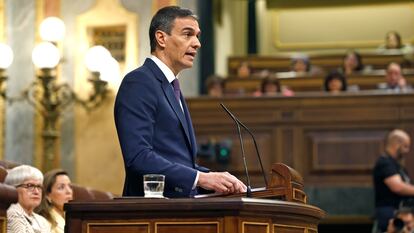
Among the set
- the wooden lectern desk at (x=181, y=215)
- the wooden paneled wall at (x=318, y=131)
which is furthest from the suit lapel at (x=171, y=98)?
the wooden paneled wall at (x=318, y=131)

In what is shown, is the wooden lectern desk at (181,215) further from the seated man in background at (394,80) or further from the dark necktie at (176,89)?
the seated man in background at (394,80)

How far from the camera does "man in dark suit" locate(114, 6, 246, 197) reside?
4.43m

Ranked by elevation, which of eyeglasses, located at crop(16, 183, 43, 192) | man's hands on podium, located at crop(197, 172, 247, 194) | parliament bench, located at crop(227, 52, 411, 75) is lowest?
eyeglasses, located at crop(16, 183, 43, 192)

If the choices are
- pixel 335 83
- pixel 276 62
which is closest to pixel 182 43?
pixel 335 83

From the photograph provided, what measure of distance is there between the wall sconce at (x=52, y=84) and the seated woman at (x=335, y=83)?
2.44 metres

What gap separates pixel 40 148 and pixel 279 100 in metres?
3.05

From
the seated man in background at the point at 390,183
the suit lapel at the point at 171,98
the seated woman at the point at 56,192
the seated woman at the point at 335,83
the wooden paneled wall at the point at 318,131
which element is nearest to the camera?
the suit lapel at the point at 171,98

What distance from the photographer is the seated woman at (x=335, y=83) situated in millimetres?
11852

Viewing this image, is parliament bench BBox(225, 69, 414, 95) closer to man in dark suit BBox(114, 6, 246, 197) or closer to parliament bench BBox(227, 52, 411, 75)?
parliament bench BBox(227, 52, 411, 75)

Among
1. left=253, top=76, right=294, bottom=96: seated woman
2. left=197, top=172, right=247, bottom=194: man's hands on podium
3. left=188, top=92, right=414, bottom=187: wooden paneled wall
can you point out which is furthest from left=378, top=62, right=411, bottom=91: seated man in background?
left=197, top=172, right=247, bottom=194: man's hands on podium

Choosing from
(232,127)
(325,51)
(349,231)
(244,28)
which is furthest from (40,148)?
(325,51)

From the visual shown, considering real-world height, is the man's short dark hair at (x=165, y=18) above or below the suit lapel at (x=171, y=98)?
above

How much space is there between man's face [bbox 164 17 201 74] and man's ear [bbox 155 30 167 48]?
0.6 inches

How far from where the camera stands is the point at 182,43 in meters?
4.71
